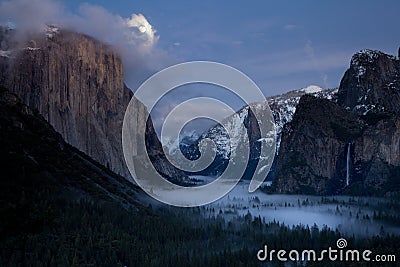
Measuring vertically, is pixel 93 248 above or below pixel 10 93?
below

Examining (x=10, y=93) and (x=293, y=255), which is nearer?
(x=293, y=255)

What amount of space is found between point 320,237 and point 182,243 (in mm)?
45949

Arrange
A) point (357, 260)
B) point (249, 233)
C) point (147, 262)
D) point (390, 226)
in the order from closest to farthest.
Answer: point (147, 262) < point (357, 260) < point (249, 233) < point (390, 226)

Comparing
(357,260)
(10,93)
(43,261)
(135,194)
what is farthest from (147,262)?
(10,93)

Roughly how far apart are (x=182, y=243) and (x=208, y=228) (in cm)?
2451

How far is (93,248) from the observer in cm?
10756

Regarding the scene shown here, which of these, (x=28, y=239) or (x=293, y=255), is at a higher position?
(x=28, y=239)

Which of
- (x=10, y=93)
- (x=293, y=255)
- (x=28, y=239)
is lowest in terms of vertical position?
(x=293, y=255)

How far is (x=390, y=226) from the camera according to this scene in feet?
548

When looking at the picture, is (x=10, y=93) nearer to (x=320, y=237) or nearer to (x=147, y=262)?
(x=147, y=262)

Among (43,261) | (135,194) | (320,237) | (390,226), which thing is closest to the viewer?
(43,261)

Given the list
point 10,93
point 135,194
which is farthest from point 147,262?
point 10,93

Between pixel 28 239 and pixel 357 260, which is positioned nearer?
pixel 28 239

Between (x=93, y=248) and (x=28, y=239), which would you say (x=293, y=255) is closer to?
(x=93, y=248)
